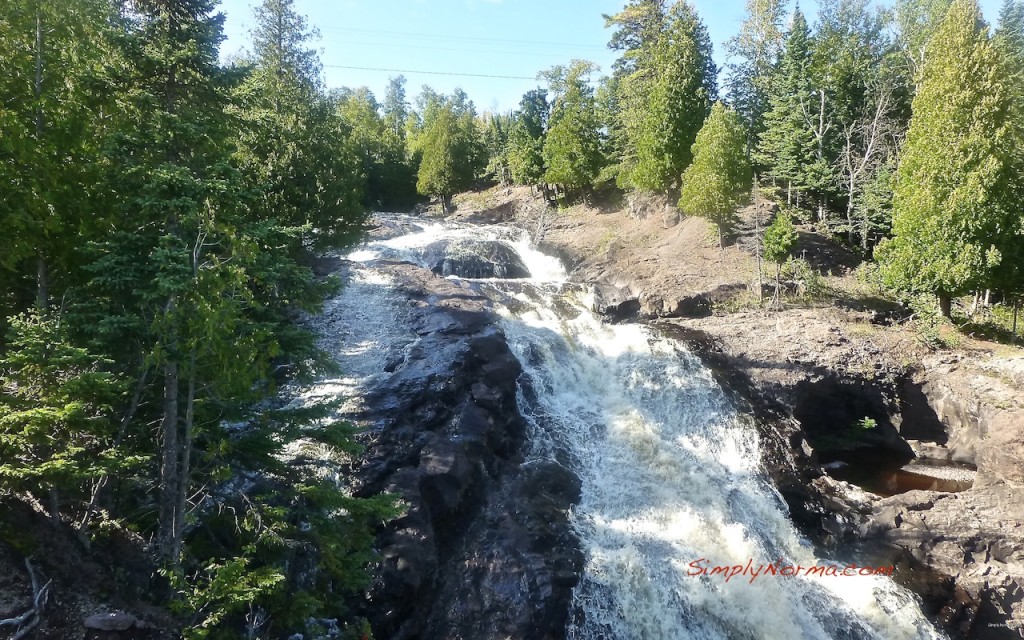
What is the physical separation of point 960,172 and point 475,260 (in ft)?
66.9

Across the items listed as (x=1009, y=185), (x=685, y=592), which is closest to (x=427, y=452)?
(x=685, y=592)

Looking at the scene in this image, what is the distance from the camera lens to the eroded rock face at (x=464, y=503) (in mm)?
11492

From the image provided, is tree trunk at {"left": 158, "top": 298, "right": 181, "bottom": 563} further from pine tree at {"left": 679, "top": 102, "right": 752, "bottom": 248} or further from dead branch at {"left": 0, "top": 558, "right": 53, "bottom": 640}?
pine tree at {"left": 679, "top": 102, "right": 752, "bottom": 248}

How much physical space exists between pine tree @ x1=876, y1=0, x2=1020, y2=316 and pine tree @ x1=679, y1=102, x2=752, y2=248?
25.4ft

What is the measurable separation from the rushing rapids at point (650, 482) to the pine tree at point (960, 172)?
8819mm

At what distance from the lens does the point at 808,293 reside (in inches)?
915

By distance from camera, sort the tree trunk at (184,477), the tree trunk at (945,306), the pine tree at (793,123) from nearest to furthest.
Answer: the tree trunk at (184,477) < the tree trunk at (945,306) < the pine tree at (793,123)

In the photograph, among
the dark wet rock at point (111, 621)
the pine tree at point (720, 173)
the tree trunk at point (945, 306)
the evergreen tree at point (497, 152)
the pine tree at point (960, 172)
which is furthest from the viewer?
the evergreen tree at point (497, 152)

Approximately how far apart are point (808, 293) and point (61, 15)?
82.8 feet

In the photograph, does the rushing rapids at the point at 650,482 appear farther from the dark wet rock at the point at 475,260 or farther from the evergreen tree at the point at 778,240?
the evergreen tree at the point at 778,240

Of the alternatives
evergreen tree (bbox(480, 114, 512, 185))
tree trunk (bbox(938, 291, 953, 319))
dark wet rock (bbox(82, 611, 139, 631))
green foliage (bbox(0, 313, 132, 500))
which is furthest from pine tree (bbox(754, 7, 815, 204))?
dark wet rock (bbox(82, 611, 139, 631))

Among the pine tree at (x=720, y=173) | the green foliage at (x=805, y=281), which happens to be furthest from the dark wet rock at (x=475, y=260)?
the green foliage at (x=805, y=281)

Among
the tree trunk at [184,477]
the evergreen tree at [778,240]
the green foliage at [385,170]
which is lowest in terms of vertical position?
the tree trunk at [184,477]

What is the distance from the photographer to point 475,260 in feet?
95.3
